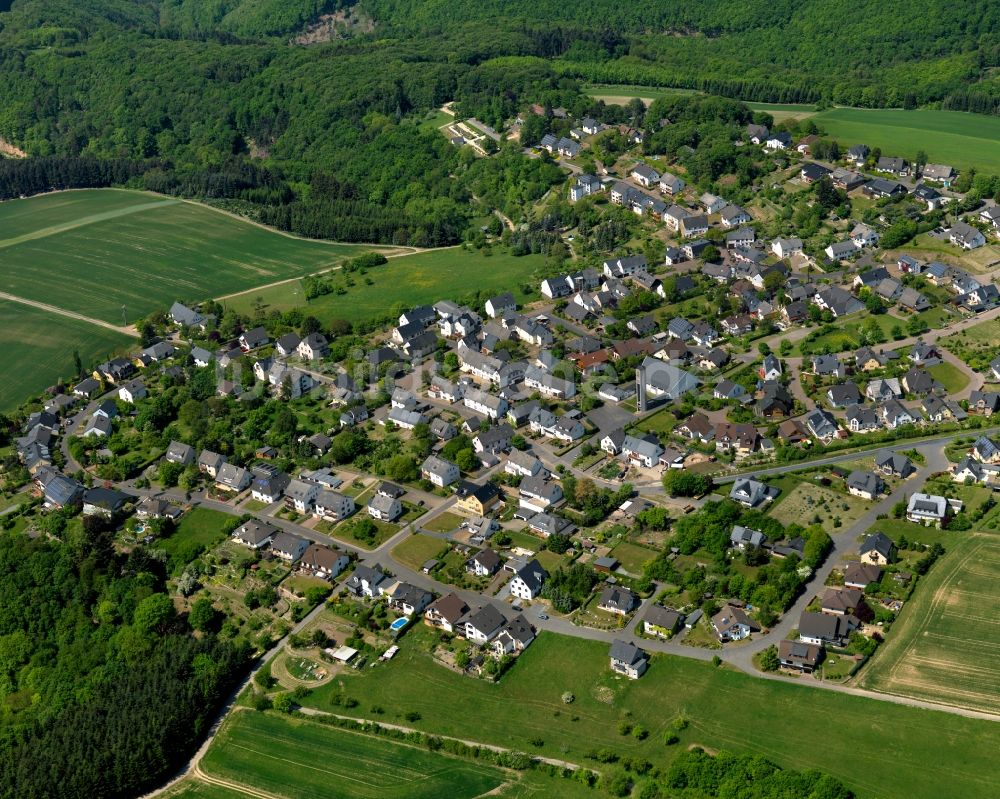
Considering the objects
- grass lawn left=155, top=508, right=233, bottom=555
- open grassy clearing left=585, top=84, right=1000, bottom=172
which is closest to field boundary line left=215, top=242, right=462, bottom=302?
open grassy clearing left=585, top=84, right=1000, bottom=172

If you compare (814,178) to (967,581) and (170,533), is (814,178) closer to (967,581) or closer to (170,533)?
(967,581)

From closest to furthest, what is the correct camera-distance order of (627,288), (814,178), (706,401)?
(706,401) < (627,288) < (814,178)

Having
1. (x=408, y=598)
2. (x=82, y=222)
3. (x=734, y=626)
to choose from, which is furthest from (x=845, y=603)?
(x=82, y=222)

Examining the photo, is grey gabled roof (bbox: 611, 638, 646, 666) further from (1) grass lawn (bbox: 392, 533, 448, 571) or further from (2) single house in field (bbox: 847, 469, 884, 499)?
(2) single house in field (bbox: 847, 469, 884, 499)

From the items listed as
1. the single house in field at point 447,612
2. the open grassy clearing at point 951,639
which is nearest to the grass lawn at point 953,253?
the open grassy clearing at point 951,639

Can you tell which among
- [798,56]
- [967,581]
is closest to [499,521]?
[967,581]

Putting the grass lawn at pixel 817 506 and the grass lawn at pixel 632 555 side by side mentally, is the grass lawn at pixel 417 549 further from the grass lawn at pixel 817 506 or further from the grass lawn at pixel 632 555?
the grass lawn at pixel 817 506
